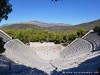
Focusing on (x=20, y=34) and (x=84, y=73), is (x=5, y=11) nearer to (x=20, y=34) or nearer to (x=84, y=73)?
(x=84, y=73)

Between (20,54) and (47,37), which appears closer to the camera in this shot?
(20,54)

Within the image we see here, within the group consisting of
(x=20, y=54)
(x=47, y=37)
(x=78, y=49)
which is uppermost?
(x=20, y=54)

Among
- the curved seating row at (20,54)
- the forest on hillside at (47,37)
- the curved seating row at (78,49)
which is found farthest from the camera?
the forest on hillside at (47,37)

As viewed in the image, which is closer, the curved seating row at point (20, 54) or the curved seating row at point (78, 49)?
the curved seating row at point (20, 54)

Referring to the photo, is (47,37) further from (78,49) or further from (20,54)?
(20,54)

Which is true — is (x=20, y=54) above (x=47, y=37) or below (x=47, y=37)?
above

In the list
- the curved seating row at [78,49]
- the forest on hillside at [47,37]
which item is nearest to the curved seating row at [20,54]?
the curved seating row at [78,49]

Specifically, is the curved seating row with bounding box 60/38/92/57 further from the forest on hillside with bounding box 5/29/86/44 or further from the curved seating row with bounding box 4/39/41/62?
the forest on hillside with bounding box 5/29/86/44

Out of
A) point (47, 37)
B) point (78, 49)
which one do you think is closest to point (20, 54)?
point (78, 49)

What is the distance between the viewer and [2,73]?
20.2 m

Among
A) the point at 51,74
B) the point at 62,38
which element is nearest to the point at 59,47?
the point at 62,38

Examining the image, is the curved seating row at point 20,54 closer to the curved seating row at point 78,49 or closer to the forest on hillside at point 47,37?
the curved seating row at point 78,49

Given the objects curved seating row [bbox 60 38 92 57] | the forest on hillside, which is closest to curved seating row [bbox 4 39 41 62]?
curved seating row [bbox 60 38 92 57]

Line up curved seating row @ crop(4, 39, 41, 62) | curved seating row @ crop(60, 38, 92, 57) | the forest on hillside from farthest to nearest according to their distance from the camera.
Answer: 1. the forest on hillside
2. curved seating row @ crop(60, 38, 92, 57)
3. curved seating row @ crop(4, 39, 41, 62)
